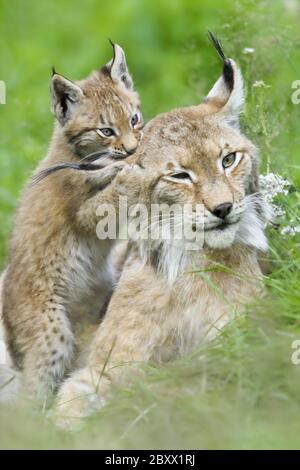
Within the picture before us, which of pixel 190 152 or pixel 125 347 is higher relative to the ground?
pixel 190 152

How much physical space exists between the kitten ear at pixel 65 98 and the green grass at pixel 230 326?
113cm

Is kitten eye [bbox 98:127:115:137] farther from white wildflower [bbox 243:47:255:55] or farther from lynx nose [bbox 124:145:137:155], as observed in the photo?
white wildflower [bbox 243:47:255:55]

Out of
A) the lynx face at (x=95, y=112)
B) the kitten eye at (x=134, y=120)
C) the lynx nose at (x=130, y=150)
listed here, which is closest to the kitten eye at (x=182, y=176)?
the lynx nose at (x=130, y=150)

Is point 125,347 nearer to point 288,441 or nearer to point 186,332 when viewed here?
point 186,332

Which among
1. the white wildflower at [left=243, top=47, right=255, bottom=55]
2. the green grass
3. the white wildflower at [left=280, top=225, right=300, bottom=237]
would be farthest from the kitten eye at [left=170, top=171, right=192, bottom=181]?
the white wildflower at [left=243, top=47, right=255, bottom=55]

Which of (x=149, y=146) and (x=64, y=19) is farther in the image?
(x=64, y=19)

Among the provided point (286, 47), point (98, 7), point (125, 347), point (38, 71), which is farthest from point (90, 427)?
point (98, 7)

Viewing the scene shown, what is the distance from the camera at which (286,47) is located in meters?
8.11

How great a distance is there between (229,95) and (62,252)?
5.13 feet

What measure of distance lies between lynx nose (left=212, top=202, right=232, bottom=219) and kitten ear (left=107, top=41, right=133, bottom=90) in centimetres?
246

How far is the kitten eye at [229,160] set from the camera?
6.36 meters

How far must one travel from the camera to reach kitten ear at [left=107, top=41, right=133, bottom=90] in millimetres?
8336

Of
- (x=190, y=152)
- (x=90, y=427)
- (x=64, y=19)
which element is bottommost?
(x=64, y=19)

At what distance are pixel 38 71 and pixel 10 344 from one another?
7.58 meters
